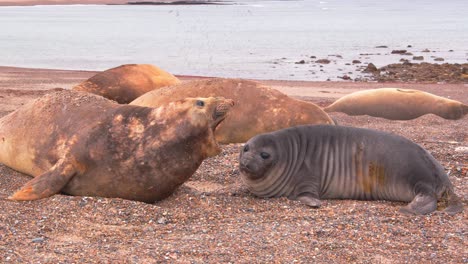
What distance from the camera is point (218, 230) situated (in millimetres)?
4344

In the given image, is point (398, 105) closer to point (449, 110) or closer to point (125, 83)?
point (449, 110)

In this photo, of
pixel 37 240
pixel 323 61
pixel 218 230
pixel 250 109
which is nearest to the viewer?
pixel 37 240

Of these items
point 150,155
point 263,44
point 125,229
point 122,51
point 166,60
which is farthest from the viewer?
point 263,44

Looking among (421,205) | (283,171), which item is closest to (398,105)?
(283,171)

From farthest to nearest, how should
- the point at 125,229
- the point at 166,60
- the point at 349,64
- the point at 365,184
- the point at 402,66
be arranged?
the point at 166,60 < the point at 349,64 < the point at 402,66 < the point at 365,184 < the point at 125,229

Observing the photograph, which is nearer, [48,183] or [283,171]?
[48,183]

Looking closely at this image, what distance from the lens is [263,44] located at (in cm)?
3597

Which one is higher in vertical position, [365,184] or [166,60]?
[365,184]

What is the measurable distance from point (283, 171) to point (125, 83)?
4.44 meters

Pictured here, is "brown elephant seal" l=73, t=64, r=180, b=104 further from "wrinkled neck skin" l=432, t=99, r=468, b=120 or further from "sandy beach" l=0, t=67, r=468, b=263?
"wrinkled neck skin" l=432, t=99, r=468, b=120

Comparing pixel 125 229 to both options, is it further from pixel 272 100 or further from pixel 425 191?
pixel 272 100

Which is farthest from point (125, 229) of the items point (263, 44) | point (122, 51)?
point (263, 44)

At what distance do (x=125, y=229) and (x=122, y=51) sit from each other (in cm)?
2708

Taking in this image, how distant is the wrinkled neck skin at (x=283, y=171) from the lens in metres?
5.51
